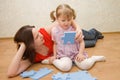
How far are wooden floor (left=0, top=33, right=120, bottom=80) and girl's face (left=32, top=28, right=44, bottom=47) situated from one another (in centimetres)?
18

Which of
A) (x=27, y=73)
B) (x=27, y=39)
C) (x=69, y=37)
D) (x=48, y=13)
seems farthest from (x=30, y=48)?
(x=48, y=13)

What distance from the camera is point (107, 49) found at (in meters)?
1.97

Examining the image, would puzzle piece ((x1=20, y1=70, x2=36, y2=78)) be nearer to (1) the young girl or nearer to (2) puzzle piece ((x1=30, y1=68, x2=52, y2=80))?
(2) puzzle piece ((x1=30, y1=68, x2=52, y2=80))

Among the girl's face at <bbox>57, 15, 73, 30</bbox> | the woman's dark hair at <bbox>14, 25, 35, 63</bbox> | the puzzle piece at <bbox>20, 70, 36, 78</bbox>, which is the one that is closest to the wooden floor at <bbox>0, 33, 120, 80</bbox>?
the puzzle piece at <bbox>20, 70, 36, 78</bbox>

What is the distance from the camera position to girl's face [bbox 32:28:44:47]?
161cm

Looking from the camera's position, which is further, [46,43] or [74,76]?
[46,43]

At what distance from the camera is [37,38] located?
1639 mm

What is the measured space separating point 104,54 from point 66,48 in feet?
1.30

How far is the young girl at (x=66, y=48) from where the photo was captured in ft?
5.06

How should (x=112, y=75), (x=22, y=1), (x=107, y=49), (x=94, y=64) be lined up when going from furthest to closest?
(x=22, y=1), (x=107, y=49), (x=94, y=64), (x=112, y=75)

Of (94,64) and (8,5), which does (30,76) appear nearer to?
(94,64)

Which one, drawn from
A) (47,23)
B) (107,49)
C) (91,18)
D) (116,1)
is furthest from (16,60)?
(116,1)

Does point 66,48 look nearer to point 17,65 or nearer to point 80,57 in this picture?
point 80,57

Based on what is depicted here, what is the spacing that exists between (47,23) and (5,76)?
1.15 metres
